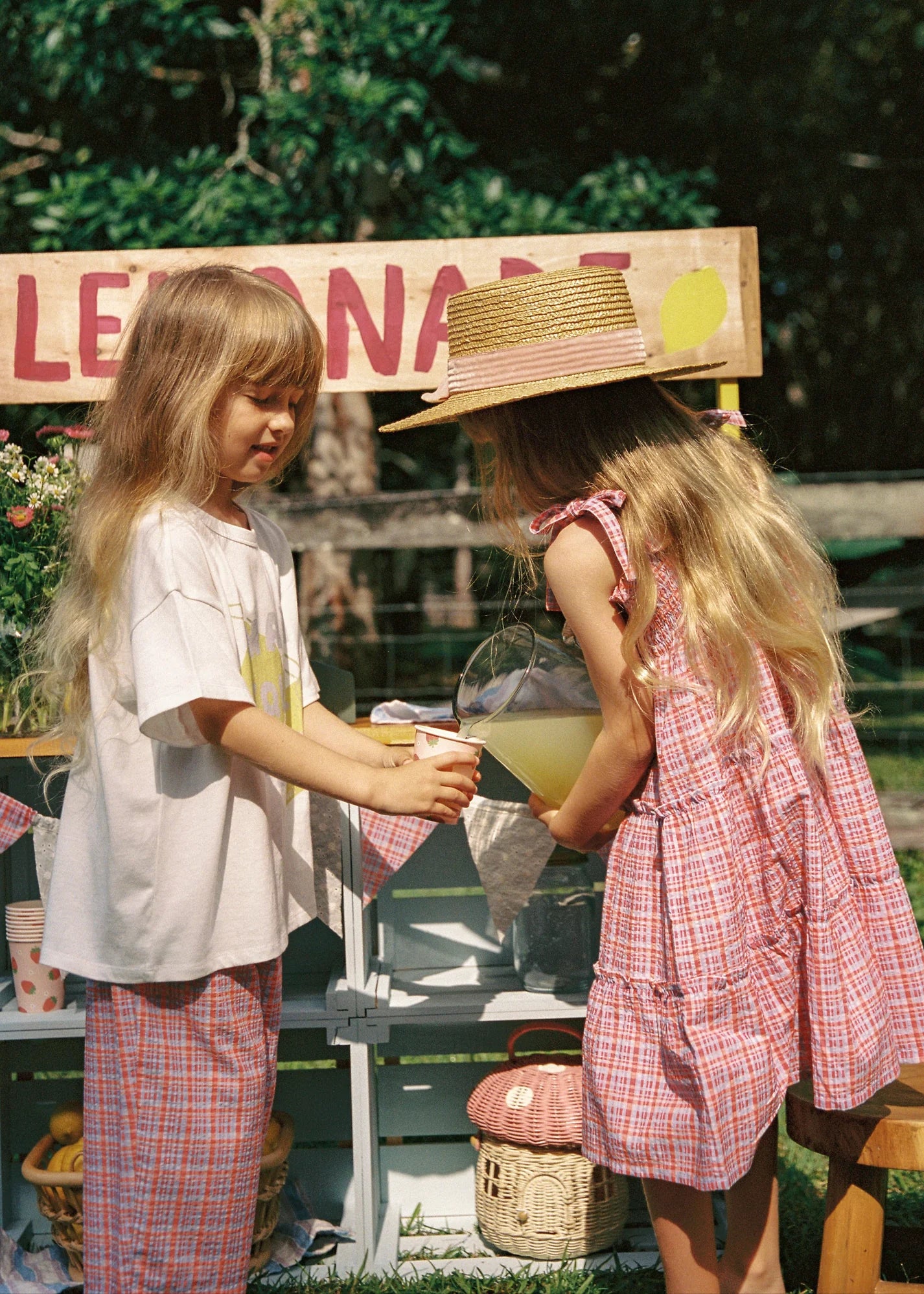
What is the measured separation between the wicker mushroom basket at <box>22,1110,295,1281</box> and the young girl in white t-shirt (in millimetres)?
526

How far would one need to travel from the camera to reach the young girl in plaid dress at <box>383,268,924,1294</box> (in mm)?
1696

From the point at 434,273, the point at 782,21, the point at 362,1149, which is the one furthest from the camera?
the point at 782,21

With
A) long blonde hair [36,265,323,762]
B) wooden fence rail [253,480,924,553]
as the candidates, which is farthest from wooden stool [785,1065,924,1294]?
wooden fence rail [253,480,924,553]

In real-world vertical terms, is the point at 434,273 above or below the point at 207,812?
above

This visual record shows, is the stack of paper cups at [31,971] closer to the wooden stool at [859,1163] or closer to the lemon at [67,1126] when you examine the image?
the lemon at [67,1126]

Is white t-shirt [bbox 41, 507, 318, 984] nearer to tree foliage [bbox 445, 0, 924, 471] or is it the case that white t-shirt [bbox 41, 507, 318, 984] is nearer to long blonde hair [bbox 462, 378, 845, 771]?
long blonde hair [bbox 462, 378, 845, 771]

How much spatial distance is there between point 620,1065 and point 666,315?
1.66 m

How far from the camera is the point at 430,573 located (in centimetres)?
1288

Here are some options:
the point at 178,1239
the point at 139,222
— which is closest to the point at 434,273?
the point at 178,1239

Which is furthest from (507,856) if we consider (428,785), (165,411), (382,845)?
(165,411)

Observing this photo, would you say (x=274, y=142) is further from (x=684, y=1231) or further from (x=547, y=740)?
(x=684, y=1231)

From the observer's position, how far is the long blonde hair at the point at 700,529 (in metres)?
1.75

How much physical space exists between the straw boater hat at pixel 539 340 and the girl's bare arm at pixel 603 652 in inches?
9.2

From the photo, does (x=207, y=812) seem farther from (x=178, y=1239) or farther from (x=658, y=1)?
(x=658, y=1)
